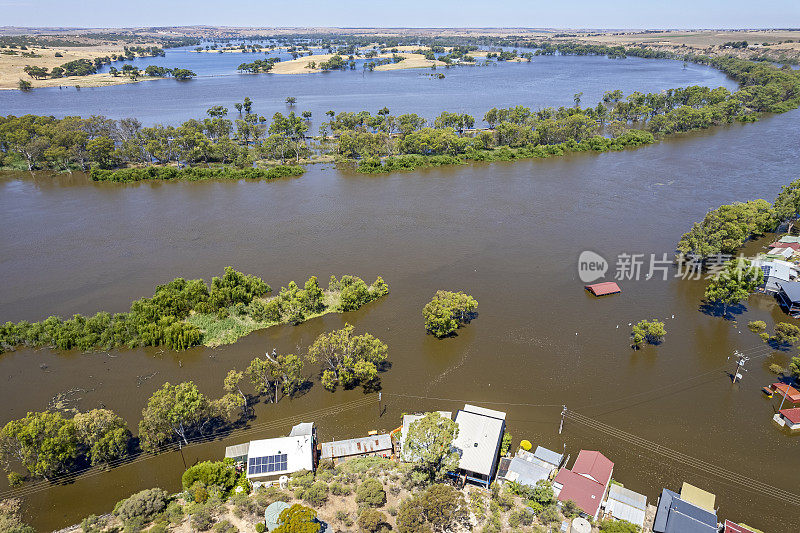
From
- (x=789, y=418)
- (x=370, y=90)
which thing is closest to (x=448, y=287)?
(x=789, y=418)

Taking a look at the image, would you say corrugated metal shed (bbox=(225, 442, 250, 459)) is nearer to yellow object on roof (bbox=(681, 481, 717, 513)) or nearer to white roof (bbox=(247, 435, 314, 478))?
white roof (bbox=(247, 435, 314, 478))

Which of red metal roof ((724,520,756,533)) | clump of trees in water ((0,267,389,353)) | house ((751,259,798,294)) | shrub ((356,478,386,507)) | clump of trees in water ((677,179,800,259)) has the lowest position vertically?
red metal roof ((724,520,756,533))

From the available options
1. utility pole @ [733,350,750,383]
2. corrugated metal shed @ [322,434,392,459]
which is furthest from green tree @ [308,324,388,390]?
utility pole @ [733,350,750,383]

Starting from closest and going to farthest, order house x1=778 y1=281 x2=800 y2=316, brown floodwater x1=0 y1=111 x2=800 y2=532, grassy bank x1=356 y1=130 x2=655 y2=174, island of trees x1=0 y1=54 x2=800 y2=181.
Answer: brown floodwater x1=0 y1=111 x2=800 y2=532 → house x1=778 y1=281 x2=800 y2=316 → island of trees x1=0 y1=54 x2=800 y2=181 → grassy bank x1=356 y1=130 x2=655 y2=174

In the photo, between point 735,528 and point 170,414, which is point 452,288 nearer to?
point 170,414

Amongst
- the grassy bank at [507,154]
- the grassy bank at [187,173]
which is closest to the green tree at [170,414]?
the grassy bank at [187,173]

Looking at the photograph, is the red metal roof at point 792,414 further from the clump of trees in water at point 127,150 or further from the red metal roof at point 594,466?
the clump of trees in water at point 127,150
